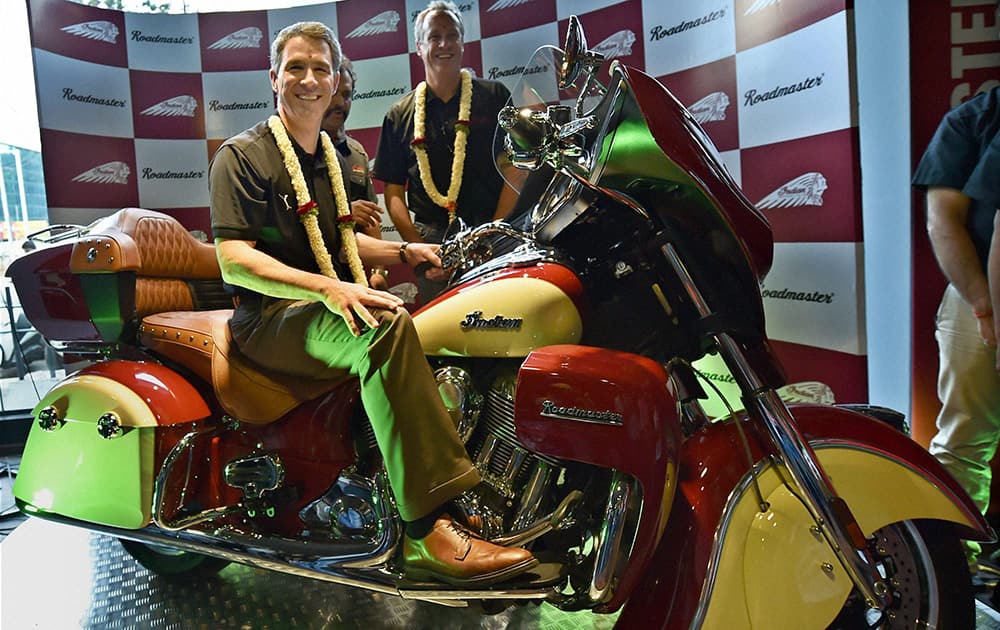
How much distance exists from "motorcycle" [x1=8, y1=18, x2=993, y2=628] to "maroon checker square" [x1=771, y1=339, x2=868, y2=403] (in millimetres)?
1319

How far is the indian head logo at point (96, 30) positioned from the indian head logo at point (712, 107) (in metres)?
3.69

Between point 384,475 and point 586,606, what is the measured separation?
536 mm

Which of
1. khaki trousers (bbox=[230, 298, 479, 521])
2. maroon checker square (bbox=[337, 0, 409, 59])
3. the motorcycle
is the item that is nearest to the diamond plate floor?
the motorcycle

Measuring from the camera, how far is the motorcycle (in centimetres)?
130

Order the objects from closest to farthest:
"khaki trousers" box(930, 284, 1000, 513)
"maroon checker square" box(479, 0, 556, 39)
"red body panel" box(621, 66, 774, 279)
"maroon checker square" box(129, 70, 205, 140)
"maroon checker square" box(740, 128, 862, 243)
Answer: "red body panel" box(621, 66, 774, 279)
"khaki trousers" box(930, 284, 1000, 513)
"maroon checker square" box(740, 128, 862, 243)
"maroon checker square" box(479, 0, 556, 39)
"maroon checker square" box(129, 70, 205, 140)

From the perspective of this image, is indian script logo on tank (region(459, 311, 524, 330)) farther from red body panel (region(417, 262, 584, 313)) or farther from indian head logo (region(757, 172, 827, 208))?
indian head logo (region(757, 172, 827, 208))

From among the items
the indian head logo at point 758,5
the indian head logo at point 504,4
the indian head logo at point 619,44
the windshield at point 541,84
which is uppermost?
the indian head logo at point 504,4

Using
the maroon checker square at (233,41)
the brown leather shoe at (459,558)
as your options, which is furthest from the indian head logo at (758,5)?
the maroon checker square at (233,41)

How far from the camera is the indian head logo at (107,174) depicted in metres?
4.35

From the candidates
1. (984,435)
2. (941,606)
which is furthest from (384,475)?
(984,435)

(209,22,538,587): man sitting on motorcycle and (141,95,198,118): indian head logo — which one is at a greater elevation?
(141,95,198,118): indian head logo

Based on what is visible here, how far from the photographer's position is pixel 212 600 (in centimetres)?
210

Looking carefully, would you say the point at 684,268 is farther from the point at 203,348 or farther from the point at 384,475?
the point at 203,348

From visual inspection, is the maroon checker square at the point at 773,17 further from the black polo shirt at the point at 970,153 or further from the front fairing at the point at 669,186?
the front fairing at the point at 669,186
